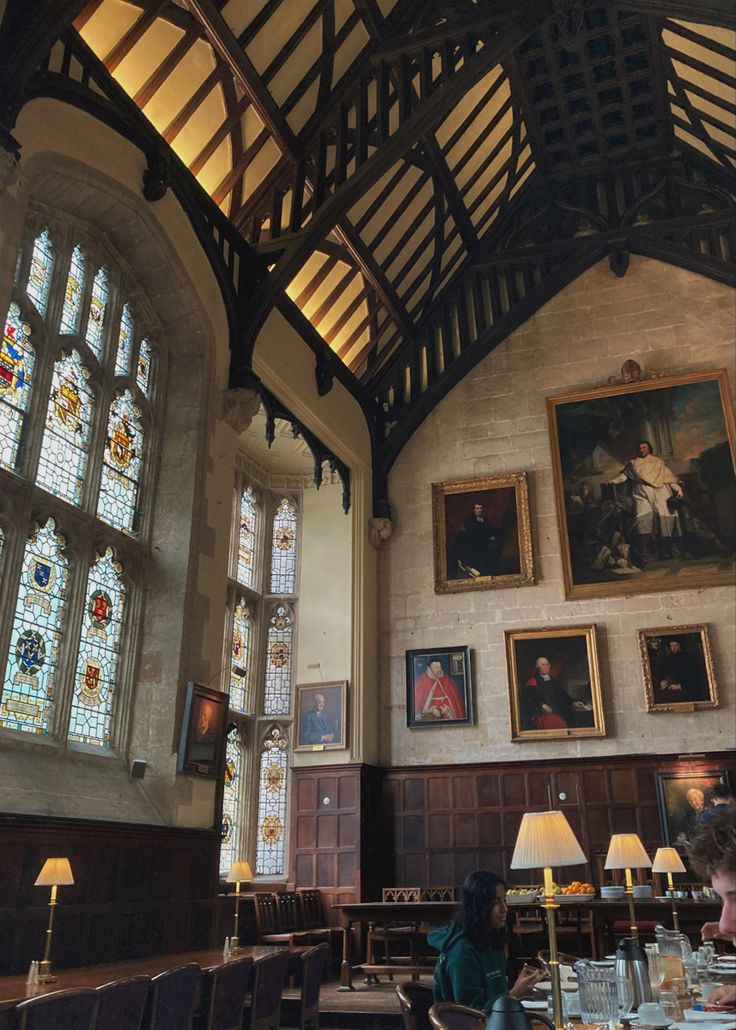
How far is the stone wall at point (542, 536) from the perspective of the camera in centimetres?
1121

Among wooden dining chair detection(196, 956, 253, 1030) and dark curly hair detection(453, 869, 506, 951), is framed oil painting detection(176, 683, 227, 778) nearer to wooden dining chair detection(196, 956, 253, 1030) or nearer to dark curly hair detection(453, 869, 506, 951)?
wooden dining chair detection(196, 956, 253, 1030)

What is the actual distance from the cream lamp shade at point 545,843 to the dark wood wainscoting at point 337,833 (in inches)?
331

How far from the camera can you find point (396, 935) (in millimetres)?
9625

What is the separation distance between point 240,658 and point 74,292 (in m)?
6.10

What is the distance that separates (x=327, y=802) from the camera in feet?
37.6

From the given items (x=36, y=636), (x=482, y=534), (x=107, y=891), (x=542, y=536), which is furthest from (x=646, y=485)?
(x=107, y=891)

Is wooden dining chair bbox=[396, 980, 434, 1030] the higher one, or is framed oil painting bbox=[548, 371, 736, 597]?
framed oil painting bbox=[548, 371, 736, 597]

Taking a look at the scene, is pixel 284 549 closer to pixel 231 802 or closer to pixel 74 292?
pixel 231 802

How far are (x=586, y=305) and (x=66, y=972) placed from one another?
433 inches

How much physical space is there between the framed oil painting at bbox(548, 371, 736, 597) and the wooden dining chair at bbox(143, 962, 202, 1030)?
8.19m

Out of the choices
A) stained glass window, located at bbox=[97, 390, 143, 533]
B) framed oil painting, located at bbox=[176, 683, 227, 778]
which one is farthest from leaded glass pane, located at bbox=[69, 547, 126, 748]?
framed oil painting, located at bbox=[176, 683, 227, 778]

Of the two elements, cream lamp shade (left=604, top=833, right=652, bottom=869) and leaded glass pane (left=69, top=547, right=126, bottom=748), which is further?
leaded glass pane (left=69, top=547, right=126, bottom=748)

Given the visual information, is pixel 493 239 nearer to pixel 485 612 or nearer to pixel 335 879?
pixel 485 612

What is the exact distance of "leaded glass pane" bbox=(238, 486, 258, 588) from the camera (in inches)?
515
